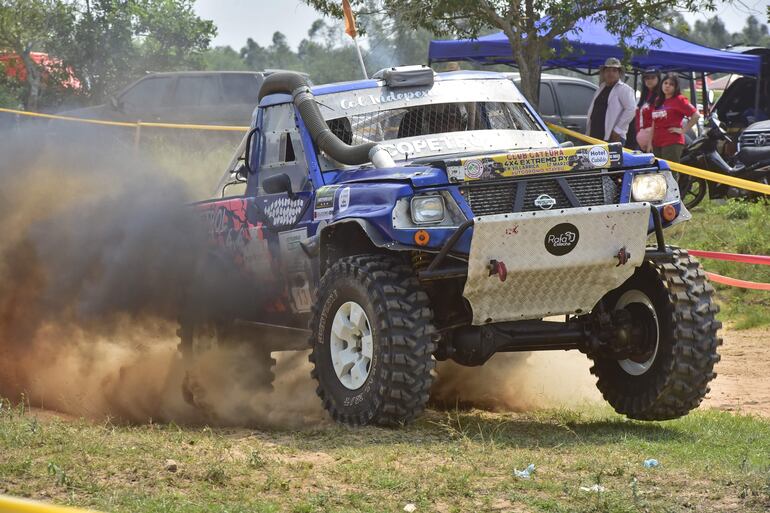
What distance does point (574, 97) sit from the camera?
21.9 meters

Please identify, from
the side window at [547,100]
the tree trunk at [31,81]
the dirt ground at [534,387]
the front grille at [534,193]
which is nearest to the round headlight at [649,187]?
the front grille at [534,193]

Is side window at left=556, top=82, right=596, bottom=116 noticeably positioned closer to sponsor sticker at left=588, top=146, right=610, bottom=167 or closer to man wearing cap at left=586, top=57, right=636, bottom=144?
man wearing cap at left=586, top=57, right=636, bottom=144

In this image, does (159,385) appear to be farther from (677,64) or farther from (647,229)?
(677,64)

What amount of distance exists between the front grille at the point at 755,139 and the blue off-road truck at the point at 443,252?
10.1 metres

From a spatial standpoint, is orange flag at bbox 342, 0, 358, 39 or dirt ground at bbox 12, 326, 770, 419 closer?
dirt ground at bbox 12, 326, 770, 419

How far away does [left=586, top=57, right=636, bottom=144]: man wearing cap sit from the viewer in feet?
52.4

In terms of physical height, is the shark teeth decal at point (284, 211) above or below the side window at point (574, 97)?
below

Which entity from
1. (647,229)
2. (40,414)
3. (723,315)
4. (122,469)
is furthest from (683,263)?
(723,315)

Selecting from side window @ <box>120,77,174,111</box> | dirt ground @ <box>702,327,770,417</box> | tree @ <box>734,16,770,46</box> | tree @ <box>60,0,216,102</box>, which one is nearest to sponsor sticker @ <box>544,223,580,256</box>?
dirt ground @ <box>702,327,770,417</box>

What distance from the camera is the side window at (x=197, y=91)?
23.3 metres

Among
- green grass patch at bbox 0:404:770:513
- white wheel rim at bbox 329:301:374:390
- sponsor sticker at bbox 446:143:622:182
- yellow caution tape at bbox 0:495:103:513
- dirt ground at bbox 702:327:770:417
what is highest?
sponsor sticker at bbox 446:143:622:182

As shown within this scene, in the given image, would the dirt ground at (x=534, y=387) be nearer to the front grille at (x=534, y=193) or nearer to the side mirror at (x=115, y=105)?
the front grille at (x=534, y=193)

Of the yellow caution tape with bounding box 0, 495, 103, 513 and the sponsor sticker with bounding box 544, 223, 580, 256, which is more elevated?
the sponsor sticker with bounding box 544, 223, 580, 256

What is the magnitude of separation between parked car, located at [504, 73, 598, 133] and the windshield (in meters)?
12.4
